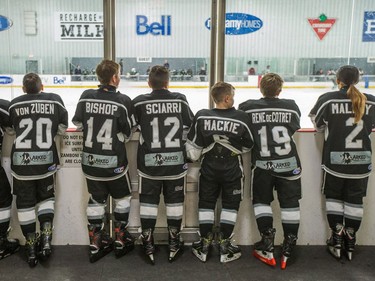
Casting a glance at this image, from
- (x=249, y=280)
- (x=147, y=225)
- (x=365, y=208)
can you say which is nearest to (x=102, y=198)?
(x=147, y=225)

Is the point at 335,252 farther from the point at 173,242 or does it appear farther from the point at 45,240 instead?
the point at 45,240

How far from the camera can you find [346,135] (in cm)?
257

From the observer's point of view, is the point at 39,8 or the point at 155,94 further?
the point at 39,8

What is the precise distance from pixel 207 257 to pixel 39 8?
227cm

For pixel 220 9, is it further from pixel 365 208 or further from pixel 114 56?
pixel 365 208

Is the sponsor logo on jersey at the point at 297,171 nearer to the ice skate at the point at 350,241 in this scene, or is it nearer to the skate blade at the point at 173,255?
the ice skate at the point at 350,241

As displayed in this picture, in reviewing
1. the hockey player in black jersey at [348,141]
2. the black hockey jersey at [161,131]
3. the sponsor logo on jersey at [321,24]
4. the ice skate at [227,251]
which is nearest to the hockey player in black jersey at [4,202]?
the black hockey jersey at [161,131]

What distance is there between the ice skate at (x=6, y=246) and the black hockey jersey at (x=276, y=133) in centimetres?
171

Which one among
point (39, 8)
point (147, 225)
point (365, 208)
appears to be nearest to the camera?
point (147, 225)

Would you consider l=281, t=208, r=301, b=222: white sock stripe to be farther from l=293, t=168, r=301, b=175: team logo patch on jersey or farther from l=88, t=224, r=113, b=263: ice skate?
l=88, t=224, r=113, b=263: ice skate

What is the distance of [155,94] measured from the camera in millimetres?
2531

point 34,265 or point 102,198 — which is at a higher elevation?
point 102,198

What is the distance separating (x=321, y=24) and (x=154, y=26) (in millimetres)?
1372

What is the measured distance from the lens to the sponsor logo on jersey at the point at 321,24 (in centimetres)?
334
